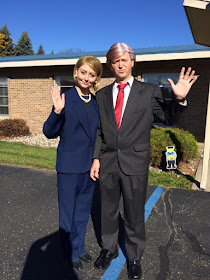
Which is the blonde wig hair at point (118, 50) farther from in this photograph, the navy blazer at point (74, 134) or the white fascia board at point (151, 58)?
the white fascia board at point (151, 58)

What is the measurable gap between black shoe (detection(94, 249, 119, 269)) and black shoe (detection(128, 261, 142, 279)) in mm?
251

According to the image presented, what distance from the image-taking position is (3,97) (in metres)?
12.8

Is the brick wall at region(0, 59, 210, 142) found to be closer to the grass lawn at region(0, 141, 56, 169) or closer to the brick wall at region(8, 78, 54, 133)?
the brick wall at region(8, 78, 54, 133)

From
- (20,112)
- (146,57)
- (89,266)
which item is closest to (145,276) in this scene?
(89,266)

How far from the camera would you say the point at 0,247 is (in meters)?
2.96

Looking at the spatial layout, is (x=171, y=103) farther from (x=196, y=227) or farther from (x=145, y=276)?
(x=196, y=227)

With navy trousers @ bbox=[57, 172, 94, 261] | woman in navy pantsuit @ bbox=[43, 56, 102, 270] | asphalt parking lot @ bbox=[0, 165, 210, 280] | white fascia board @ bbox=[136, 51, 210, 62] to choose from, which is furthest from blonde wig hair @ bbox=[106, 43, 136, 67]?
white fascia board @ bbox=[136, 51, 210, 62]

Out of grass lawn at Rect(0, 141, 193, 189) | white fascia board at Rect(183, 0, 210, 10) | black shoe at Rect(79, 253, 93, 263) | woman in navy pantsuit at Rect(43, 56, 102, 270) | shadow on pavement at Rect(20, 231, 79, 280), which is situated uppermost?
white fascia board at Rect(183, 0, 210, 10)

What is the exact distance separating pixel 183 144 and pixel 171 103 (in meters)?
4.95

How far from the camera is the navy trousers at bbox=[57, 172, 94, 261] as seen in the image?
240 centimetres

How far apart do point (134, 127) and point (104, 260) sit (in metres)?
1.50

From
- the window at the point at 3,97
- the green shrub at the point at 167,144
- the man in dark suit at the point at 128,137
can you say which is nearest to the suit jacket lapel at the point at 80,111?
the man in dark suit at the point at 128,137

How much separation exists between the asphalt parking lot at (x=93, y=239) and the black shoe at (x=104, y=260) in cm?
7

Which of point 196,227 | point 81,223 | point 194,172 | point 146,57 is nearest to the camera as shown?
point 81,223
